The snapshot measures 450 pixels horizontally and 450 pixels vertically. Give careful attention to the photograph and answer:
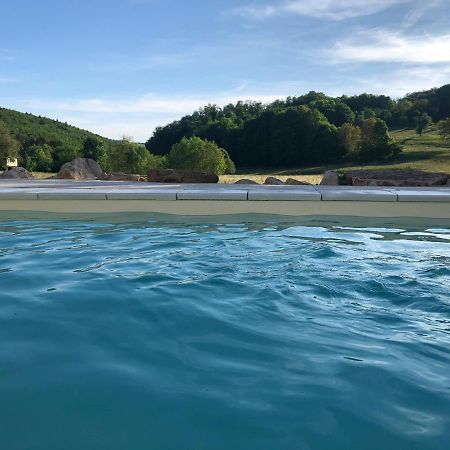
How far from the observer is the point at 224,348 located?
7.07 feet

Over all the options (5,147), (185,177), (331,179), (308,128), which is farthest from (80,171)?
(308,128)

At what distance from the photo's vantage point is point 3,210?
5.61 metres

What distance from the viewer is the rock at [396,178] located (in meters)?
7.27

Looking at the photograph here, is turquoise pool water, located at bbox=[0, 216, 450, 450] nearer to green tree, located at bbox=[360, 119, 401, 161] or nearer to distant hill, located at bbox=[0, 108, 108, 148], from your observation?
green tree, located at bbox=[360, 119, 401, 161]

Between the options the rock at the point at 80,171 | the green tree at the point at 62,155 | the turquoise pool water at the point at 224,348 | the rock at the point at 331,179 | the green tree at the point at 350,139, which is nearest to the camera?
the turquoise pool water at the point at 224,348

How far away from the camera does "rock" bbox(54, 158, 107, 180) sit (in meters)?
9.91

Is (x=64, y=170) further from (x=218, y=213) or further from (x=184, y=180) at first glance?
(x=218, y=213)

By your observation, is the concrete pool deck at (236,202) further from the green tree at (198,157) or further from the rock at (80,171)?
the green tree at (198,157)

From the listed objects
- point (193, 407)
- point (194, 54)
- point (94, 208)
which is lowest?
point (193, 407)

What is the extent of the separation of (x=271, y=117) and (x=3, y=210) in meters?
50.2

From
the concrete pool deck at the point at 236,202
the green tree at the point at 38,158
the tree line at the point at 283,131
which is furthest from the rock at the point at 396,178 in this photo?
the green tree at the point at 38,158

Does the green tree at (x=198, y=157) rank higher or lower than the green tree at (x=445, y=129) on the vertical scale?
lower

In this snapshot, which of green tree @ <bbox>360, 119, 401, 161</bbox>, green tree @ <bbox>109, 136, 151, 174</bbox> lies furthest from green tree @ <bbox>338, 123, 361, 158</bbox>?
green tree @ <bbox>109, 136, 151, 174</bbox>

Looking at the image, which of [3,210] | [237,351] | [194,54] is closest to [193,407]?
[237,351]
